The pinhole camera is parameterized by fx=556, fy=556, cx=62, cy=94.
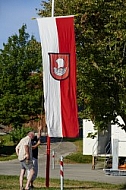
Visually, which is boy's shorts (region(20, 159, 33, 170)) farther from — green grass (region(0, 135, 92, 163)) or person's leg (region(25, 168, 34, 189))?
green grass (region(0, 135, 92, 163))

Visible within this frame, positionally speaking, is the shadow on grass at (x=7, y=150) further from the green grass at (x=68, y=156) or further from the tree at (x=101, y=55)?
the tree at (x=101, y=55)

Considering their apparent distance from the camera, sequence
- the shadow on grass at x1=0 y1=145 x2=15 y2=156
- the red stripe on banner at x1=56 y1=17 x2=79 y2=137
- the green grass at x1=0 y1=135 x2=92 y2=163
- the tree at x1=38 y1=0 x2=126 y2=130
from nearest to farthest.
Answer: the red stripe on banner at x1=56 y1=17 x2=79 y2=137, the tree at x1=38 y1=0 x2=126 y2=130, the green grass at x1=0 y1=135 x2=92 y2=163, the shadow on grass at x1=0 y1=145 x2=15 y2=156

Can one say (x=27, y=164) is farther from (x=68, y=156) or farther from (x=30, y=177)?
(x=68, y=156)

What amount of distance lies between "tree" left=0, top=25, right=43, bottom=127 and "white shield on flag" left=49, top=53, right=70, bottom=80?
107ft

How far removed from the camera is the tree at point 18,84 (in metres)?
48.9

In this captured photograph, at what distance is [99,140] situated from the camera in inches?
1305

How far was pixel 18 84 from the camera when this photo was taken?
4962 cm

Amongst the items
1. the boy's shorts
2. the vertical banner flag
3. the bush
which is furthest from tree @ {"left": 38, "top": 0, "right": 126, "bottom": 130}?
the bush

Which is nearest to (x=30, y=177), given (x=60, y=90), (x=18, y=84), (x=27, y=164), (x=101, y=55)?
(x=27, y=164)

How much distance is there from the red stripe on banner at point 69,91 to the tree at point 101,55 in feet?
8.76

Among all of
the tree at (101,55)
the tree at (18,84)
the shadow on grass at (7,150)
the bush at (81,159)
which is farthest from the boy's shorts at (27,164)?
the tree at (18,84)

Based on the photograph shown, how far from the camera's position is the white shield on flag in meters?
15.6

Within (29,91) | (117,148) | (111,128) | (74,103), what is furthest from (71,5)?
(29,91)

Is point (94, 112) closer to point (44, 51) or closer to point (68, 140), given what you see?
point (44, 51)
